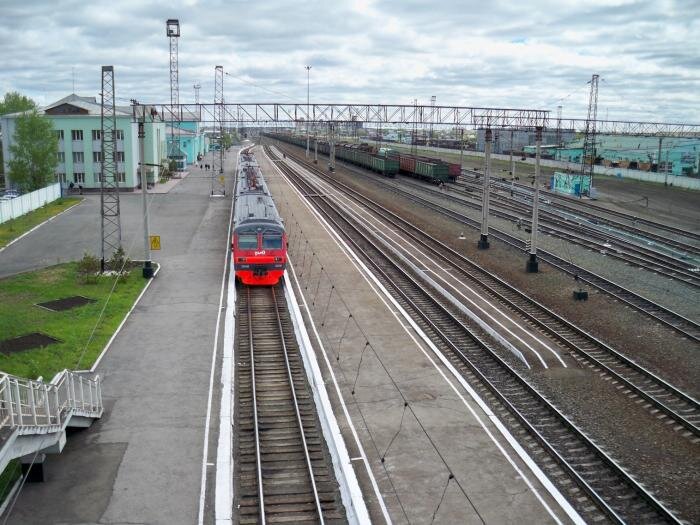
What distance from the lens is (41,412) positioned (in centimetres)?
1170

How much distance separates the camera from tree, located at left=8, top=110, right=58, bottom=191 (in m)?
52.5

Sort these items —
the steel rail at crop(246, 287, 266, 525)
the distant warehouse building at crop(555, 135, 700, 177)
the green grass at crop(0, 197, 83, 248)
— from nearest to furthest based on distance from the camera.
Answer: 1. the steel rail at crop(246, 287, 266, 525)
2. the green grass at crop(0, 197, 83, 248)
3. the distant warehouse building at crop(555, 135, 700, 177)

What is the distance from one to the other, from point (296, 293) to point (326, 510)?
46.3 feet

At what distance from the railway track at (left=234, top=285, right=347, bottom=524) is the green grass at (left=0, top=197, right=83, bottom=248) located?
22.3 metres

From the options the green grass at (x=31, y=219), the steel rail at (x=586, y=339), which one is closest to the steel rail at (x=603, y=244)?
the steel rail at (x=586, y=339)

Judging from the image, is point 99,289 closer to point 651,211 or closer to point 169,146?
point 651,211

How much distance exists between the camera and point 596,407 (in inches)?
600

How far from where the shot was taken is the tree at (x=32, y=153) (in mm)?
52500

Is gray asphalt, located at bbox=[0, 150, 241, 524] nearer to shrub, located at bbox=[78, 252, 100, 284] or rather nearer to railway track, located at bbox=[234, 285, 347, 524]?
railway track, located at bbox=[234, 285, 347, 524]

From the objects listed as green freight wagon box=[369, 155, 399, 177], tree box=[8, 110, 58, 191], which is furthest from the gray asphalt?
green freight wagon box=[369, 155, 399, 177]

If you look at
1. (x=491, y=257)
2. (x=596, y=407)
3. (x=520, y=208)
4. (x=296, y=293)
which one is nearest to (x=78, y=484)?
(x=596, y=407)

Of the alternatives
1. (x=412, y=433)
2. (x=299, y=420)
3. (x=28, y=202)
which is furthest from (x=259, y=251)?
(x=28, y=202)

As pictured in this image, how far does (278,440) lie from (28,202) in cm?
3959

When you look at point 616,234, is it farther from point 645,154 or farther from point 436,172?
point 645,154
